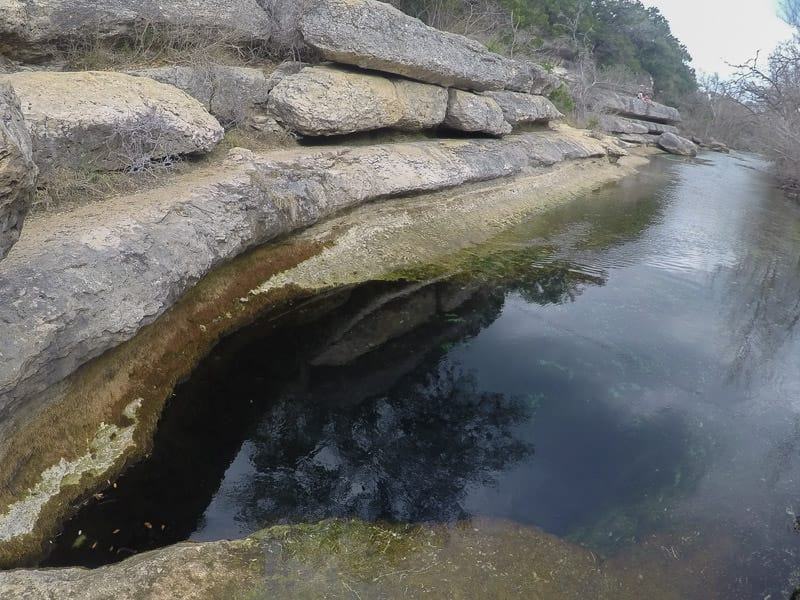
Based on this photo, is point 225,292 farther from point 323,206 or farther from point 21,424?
→ point 21,424

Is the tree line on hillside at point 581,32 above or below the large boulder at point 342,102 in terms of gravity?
above

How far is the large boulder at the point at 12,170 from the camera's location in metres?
3.46

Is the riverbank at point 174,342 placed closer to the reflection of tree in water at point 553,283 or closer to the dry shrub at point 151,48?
the reflection of tree in water at point 553,283

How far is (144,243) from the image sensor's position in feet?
17.4

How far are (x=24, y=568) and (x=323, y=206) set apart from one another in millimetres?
5497

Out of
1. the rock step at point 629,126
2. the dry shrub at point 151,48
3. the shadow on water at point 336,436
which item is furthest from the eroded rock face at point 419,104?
the rock step at point 629,126

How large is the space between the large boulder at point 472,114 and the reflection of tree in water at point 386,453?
7607mm

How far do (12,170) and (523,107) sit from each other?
1314 cm

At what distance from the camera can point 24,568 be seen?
3387 millimetres

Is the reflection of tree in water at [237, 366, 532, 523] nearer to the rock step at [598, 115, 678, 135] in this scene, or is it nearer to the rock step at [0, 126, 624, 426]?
the rock step at [0, 126, 624, 426]

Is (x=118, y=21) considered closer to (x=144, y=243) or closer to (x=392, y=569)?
(x=144, y=243)

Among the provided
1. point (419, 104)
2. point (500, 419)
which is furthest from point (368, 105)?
point (500, 419)

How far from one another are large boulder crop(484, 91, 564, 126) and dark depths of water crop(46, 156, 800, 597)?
6.75m

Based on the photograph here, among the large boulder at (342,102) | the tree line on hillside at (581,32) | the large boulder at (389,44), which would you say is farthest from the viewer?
the tree line on hillside at (581,32)
